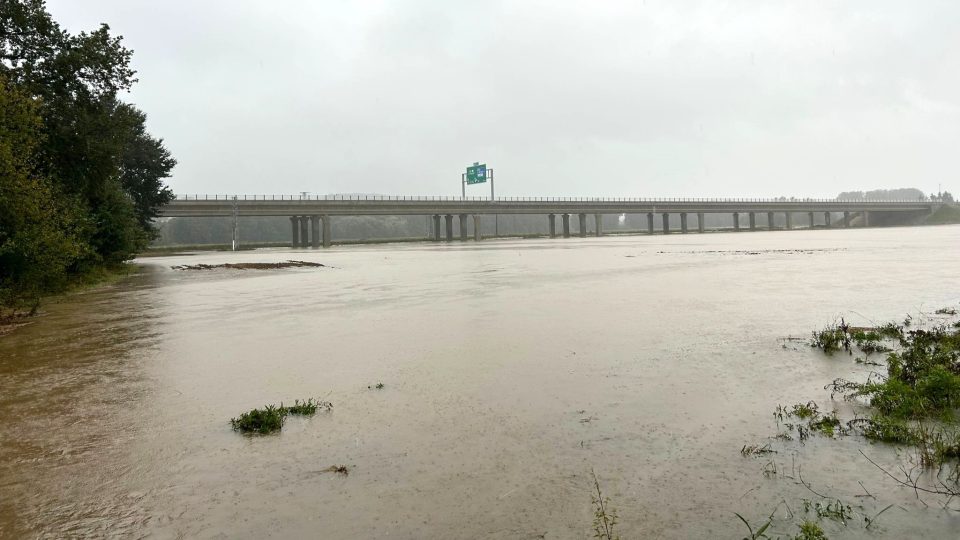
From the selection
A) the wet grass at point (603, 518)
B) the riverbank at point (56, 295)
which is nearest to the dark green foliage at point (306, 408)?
the wet grass at point (603, 518)

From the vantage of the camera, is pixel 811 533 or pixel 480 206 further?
pixel 480 206

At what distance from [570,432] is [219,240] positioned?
191 meters

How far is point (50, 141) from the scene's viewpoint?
28.0 metres

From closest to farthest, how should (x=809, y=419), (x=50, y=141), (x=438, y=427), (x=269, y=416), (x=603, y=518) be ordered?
(x=603, y=518), (x=809, y=419), (x=438, y=427), (x=269, y=416), (x=50, y=141)

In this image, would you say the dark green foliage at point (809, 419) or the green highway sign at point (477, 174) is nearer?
the dark green foliage at point (809, 419)

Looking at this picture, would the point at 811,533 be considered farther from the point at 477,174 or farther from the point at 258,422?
the point at 477,174

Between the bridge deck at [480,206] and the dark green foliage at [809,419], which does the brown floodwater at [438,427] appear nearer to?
the dark green foliage at [809,419]

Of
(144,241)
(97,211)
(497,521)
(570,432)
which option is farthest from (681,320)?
(144,241)

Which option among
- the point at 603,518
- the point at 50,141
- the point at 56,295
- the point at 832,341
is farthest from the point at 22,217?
the point at 832,341

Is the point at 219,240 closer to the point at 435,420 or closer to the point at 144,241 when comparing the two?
the point at 144,241

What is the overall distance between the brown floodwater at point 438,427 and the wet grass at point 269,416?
232 mm

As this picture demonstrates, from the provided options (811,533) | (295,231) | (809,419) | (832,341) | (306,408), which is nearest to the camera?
(811,533)

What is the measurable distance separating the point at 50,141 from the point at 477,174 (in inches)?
4216

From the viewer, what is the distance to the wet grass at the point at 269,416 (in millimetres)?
7470
